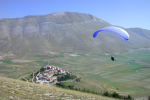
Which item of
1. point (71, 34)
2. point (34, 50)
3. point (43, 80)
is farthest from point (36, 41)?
point (43, 80)

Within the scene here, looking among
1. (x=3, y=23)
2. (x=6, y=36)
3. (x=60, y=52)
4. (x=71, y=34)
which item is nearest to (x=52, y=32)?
(x=71, y=34)

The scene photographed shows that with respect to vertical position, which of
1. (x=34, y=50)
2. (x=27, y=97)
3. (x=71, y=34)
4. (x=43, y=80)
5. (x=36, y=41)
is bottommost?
(x=43, y=80)

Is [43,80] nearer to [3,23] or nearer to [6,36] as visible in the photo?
[6,36]

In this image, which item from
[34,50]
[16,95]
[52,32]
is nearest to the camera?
[16,95]

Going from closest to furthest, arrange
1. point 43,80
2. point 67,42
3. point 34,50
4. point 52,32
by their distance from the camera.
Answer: point 43,80, point 34,50, point 67,42, point 52,32

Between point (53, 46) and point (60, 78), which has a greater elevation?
point (53, 46)

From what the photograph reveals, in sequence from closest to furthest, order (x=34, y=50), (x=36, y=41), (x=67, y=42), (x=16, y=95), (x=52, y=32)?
1. (x=16, y=95)
2. (x=34, y=50)
3. (x=36, y=41)
4. (x=67, y=42)
5. (x=52, y=32)

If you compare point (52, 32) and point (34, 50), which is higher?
point (52, 32)

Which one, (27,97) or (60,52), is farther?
(60,52)

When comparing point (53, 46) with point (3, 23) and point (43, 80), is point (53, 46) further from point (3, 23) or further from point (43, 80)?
point (43, 80)
